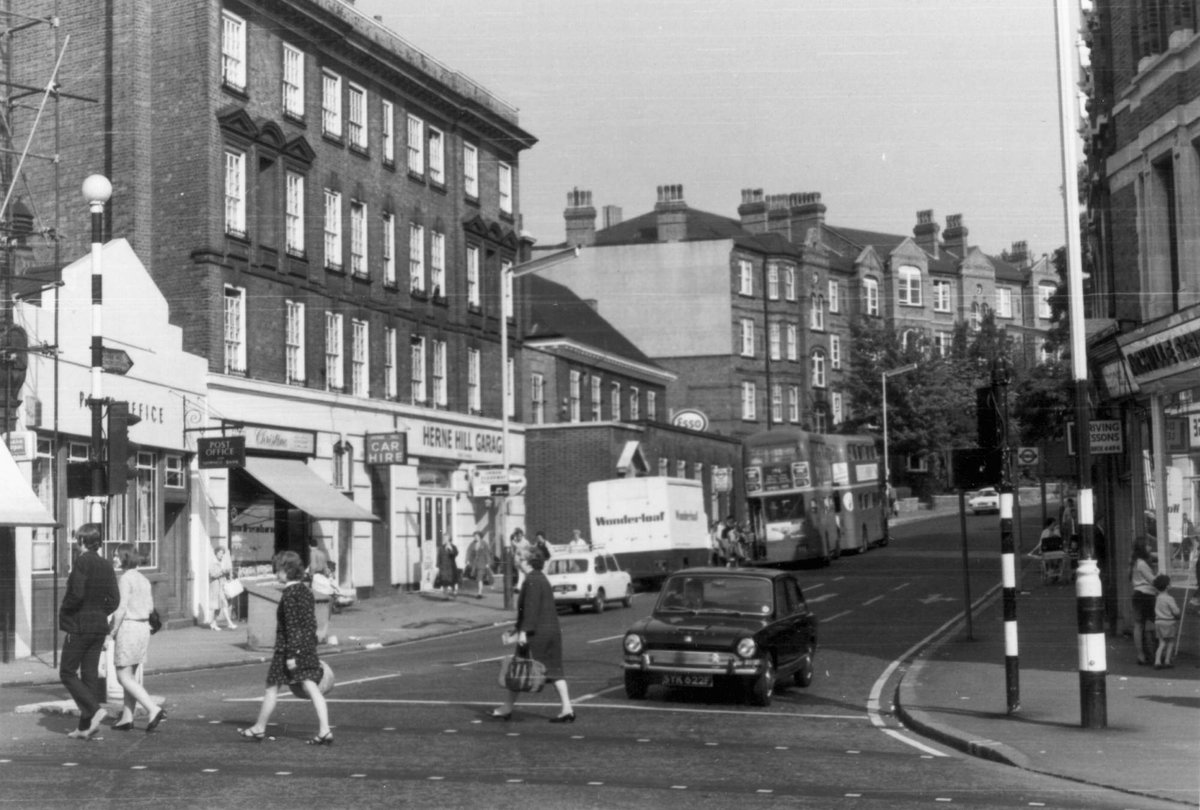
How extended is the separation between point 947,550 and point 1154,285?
37834mm

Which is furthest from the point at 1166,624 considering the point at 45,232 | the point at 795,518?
the point at 795,518

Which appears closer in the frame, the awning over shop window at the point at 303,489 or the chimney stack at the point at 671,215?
the awning over shop window at the point at 303,489

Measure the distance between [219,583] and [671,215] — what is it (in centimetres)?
5411

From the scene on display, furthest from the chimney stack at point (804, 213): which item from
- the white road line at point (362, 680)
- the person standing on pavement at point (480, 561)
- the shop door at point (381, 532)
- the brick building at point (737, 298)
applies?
the white road line at point (362, 680)

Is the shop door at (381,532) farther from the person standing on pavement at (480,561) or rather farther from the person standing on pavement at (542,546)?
the person standing on pavement at (542,546)

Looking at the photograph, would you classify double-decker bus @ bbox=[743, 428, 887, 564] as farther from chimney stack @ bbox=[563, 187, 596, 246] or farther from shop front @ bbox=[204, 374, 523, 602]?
chimney stack @ bbox=[563, 187, 596, 246]

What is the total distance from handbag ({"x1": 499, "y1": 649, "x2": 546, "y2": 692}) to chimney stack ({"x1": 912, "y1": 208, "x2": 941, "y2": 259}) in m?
98.5

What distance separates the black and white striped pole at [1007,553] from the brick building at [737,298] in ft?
209

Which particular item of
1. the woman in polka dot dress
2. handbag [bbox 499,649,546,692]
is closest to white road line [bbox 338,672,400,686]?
handbag [bbox 499,649,546,692]

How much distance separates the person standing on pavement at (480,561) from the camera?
4472 centimetres

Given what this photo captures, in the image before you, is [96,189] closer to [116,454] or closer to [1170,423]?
[116,454]

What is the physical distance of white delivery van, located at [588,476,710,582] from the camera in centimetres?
4584

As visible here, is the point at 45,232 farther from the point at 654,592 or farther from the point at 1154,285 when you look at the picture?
the point at 654,592

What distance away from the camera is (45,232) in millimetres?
27469
